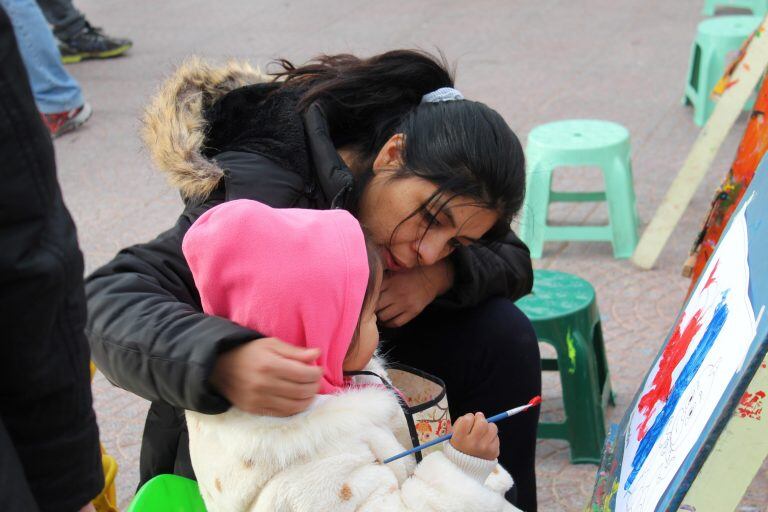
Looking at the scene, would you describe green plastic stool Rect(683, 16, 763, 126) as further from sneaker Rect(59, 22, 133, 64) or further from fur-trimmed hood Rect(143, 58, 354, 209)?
sneaker Rect(59, 22, 133, 64)

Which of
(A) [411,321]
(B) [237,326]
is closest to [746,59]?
(A) [411,321]

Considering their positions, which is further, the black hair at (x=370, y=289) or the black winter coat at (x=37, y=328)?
the black hair at (x=370, y=289)

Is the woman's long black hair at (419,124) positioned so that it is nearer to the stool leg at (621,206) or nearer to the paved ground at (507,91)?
the paved ground at (507,91)

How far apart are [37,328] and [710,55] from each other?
433 centimetres

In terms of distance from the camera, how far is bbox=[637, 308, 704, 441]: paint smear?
5.18ft

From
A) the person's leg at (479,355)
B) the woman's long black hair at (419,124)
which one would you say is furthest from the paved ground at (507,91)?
the woman's long black hair at (419,124)

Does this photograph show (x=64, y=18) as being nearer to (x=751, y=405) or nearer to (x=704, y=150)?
(x=704, y=150)

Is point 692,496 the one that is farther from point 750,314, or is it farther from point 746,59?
point 746,59

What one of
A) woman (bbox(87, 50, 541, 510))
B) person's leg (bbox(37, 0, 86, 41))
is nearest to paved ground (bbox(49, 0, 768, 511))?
person's leg (bbox(37, 0, 86, 41))

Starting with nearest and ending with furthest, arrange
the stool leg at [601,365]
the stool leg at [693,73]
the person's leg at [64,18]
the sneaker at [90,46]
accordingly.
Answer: the stool leg at [601,365]
the stool leg at [693,73]
the person's leg at [64,18]
the sneaker at [90,46]

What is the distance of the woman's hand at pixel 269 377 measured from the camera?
1311 mm

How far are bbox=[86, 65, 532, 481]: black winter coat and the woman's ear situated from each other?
0.28 ft

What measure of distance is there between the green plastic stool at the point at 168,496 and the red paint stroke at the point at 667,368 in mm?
705

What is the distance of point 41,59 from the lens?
4836 millimetres
